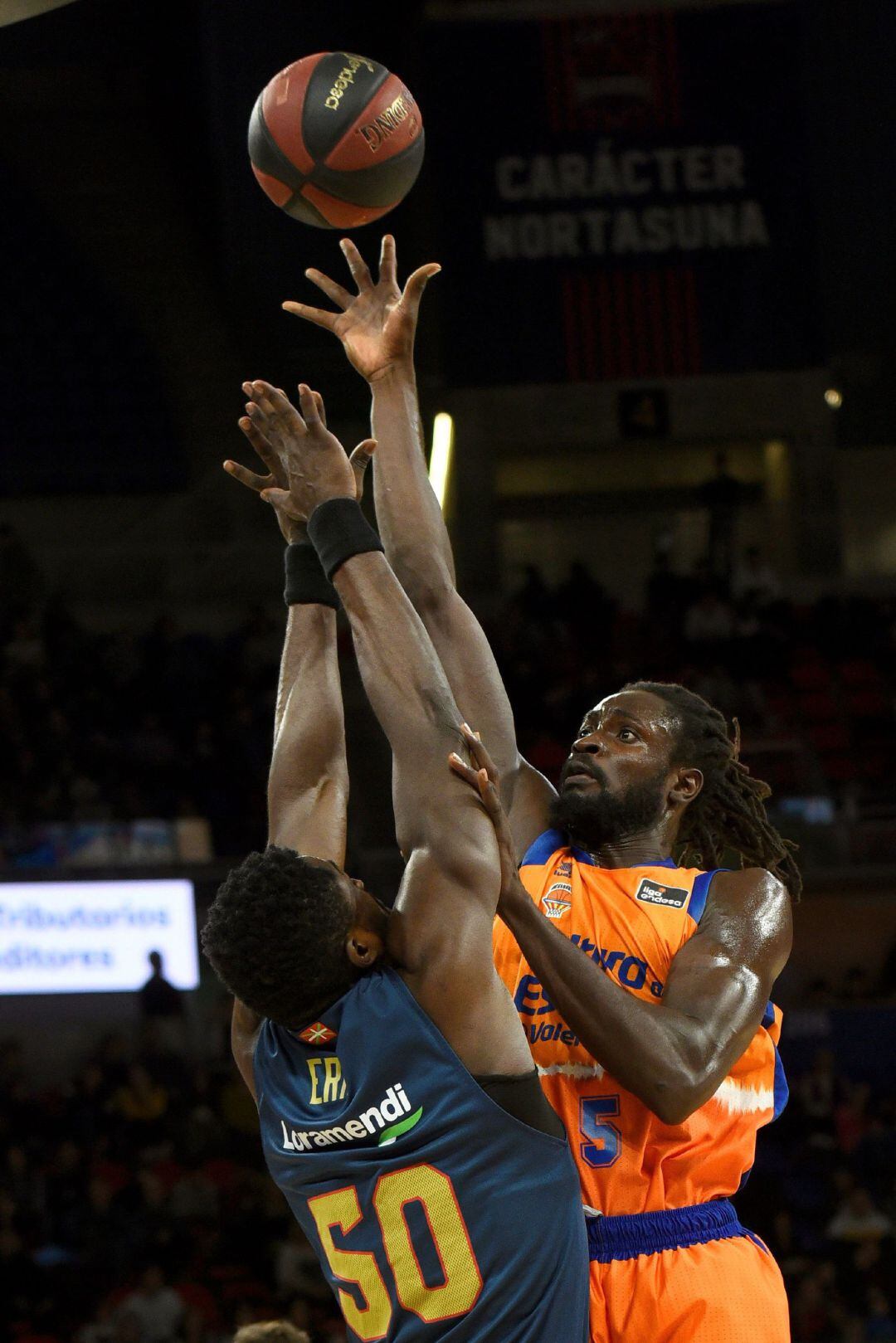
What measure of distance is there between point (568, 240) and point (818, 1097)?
9613 mm

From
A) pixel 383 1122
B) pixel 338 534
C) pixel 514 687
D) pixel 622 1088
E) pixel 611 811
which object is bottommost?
pixel 514 687

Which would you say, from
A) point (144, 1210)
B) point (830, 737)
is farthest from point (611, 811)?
point (830, 737)

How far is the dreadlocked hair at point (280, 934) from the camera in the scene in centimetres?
251

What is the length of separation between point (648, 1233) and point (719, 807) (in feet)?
3.16

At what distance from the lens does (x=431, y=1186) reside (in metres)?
2.55

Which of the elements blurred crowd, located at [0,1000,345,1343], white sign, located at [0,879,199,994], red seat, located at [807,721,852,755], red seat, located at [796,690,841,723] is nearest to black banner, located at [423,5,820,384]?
red seat, located at [796,690,841,723]

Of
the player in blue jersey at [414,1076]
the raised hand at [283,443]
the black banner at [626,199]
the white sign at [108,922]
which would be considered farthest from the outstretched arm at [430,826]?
the black banner at [626,199]

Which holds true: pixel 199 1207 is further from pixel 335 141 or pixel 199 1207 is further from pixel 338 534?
pixel 338 534

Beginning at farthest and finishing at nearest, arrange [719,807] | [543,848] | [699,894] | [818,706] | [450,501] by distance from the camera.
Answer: [450,501] → [818,706] → [719,807] → [543,848] → [699,894]

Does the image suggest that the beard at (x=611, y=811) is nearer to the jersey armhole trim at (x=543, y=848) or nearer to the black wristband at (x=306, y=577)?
the jersey armhole trim at (x=543, y=848)

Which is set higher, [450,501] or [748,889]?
[748,889]

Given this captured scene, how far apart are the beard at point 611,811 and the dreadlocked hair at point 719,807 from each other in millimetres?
169

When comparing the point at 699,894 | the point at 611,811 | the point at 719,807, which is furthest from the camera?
the point at 719,807

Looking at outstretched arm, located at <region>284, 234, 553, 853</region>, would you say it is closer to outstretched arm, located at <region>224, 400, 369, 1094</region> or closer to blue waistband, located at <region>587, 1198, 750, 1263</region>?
outstretched arm, located at <region>224, 400, 369, 1094</region>
